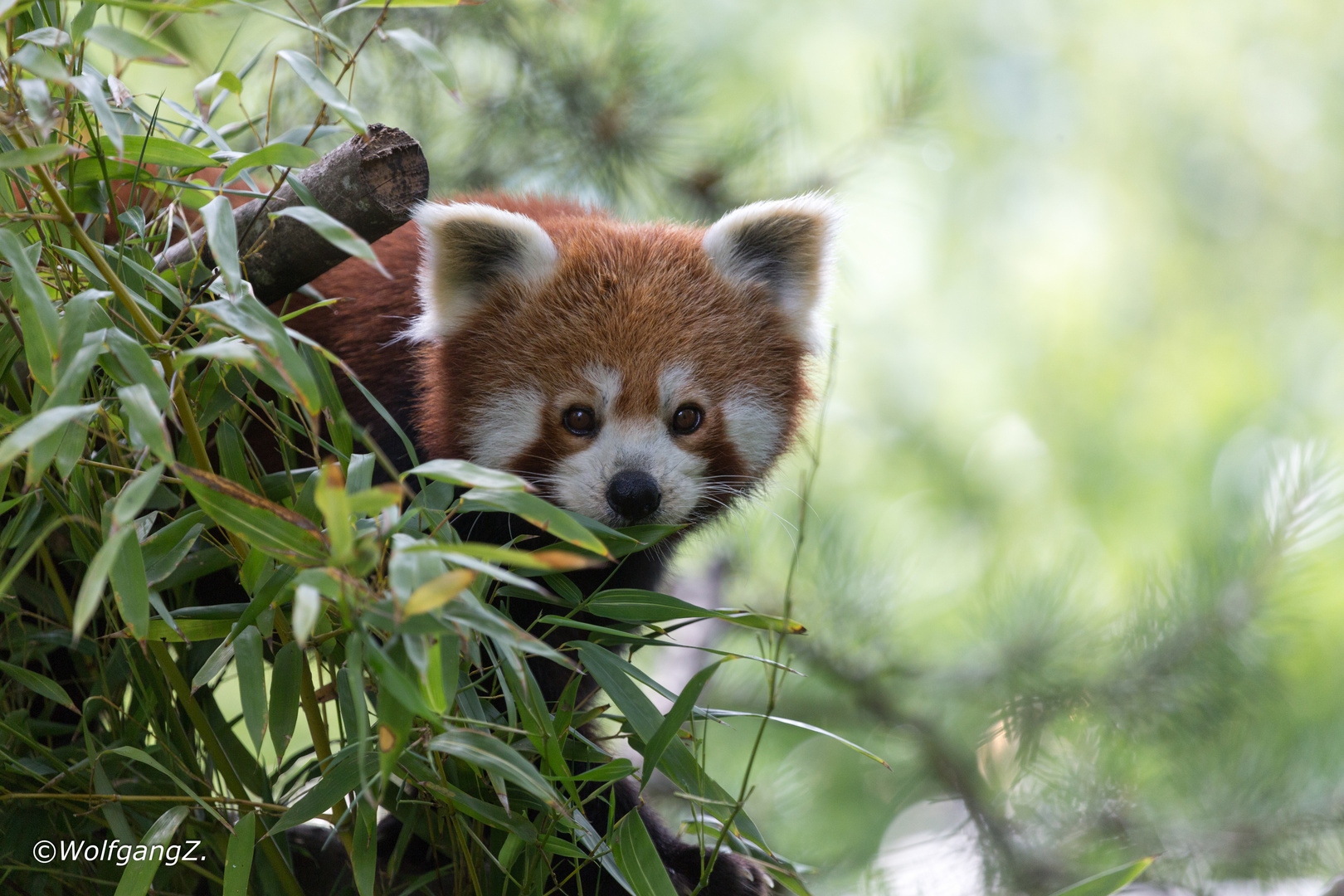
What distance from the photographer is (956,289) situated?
21.2ft

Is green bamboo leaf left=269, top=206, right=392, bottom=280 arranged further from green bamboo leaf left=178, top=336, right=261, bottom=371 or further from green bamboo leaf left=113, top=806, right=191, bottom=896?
green bamboo leaf left=113, top=806, right=191, bottom=896

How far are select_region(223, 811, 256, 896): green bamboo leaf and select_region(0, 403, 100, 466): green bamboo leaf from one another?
0.47 m

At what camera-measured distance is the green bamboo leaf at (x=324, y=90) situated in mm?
953

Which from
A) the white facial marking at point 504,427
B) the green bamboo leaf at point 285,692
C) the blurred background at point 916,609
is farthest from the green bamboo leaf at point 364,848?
the blurred background at point 916,609

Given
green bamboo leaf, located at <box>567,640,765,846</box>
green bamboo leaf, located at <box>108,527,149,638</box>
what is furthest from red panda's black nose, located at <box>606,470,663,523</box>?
green bamboo leaf, located at <box>108,527,149,638</box>

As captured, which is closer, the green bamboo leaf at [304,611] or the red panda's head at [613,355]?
the green bamboo leaf at [304,611]

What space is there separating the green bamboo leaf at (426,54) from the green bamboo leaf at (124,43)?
0.71 feet

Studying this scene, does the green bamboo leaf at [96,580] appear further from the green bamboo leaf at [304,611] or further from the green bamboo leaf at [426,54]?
the green bamboo leaf at [426,54]

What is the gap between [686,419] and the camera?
5.12 ft

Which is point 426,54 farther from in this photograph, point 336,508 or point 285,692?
point 285,692

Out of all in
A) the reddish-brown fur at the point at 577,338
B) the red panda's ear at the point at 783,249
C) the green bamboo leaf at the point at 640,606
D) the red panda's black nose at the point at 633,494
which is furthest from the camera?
the red panda's ear at the point at 783,249

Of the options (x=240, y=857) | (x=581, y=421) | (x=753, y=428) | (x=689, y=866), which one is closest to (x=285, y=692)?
(x=240, y=857)

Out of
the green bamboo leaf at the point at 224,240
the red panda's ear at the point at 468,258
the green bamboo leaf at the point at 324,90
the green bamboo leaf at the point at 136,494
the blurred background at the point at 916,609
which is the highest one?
the green bamboo leaf at the point at 324,90

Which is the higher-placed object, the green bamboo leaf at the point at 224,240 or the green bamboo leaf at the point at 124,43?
the green bamboo leaf at the point at 124,43
